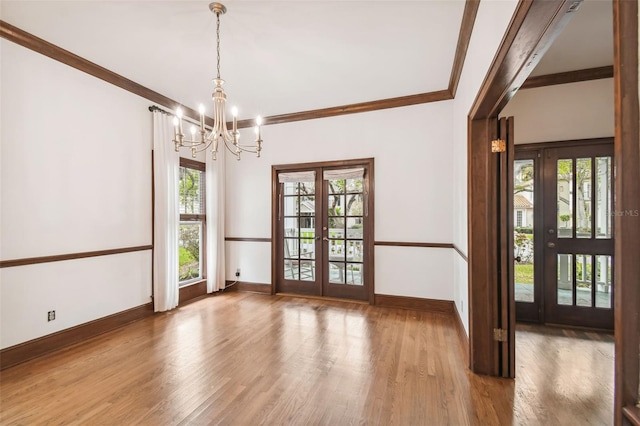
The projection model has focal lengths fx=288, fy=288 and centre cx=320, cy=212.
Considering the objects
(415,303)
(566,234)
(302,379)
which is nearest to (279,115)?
(415,303)

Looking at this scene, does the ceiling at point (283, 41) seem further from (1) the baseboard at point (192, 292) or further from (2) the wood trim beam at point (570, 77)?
(1) the baseboard at point (192, 292)

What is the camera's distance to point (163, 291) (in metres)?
3.92

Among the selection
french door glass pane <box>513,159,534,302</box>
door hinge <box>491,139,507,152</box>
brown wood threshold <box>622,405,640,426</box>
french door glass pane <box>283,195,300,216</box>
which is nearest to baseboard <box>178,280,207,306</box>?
french door glass pane <box>283,195,300,216</box>

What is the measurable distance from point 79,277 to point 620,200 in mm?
4142

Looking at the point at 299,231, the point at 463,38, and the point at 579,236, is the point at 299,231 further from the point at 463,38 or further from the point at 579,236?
the point at 579,236

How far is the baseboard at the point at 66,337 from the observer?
255 cm

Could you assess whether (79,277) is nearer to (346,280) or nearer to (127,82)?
(127,82)

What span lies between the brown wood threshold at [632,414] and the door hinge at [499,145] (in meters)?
2.10

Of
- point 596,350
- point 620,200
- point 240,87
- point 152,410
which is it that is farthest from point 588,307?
point 240,87

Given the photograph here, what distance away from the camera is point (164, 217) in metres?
3.92

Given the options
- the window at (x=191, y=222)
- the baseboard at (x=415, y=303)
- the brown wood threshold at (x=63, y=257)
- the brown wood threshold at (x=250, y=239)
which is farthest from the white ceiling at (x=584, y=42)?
the brown wood threshold at (x=63, y=257)

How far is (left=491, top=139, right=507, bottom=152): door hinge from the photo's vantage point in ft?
7.73

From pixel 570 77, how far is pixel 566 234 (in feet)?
5.97

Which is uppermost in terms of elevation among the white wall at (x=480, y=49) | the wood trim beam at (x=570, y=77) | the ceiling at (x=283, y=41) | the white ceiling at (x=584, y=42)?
the ceiling at (x=283, y=41)
